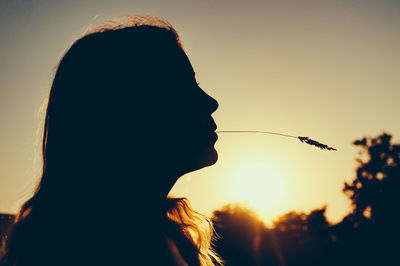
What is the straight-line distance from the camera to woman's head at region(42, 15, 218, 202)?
1.87 metres

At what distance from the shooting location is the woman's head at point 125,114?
73.6 inches

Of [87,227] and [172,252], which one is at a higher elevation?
[87,227]

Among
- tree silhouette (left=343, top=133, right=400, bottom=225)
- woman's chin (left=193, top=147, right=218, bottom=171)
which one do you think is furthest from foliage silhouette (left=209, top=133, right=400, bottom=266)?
woman's chin (left=193, top=147, right=218, bottom=171)

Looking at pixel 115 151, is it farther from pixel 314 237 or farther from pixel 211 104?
pixel 314 237

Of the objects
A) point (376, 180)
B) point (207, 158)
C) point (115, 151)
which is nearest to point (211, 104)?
point (207, 158)

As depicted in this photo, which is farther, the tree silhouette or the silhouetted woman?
the tree silhouette

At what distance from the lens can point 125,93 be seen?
1.99 meters

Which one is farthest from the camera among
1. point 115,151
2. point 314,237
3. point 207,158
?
point 314,237

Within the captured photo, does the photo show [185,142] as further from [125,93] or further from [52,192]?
[52,192]

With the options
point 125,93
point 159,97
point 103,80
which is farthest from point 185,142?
point 103,80

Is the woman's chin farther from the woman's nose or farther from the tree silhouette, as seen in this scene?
the tree silhouette

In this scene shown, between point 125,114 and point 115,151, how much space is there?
0.26 m

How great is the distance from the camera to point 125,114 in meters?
1.94

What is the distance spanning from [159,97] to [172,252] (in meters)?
1.14
